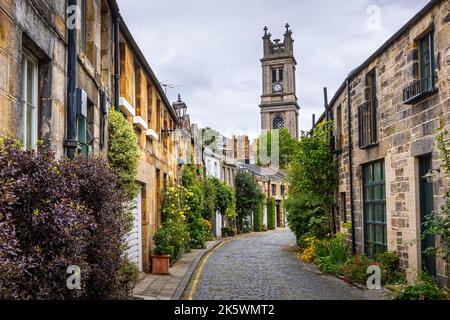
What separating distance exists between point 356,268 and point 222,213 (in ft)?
77.9

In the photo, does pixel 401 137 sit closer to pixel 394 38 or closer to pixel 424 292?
pixel 394 38

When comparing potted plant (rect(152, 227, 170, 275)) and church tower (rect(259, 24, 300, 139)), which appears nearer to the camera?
potted plant (rect(152, 227, 170, 275))

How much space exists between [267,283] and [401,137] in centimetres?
457

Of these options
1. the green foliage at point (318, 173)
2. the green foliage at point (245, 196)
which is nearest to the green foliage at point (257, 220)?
the green foliage at point (245, 196)

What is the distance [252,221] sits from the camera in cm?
4638

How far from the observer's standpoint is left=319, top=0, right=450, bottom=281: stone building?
9.66m

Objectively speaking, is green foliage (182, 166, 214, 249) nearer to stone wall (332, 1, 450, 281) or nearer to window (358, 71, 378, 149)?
window (358, 71, 378, 149)

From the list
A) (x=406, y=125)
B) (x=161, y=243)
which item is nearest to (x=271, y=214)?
(x=161, y=243)

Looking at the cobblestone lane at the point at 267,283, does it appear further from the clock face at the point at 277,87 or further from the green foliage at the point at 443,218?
the clock face at the point at 277,87

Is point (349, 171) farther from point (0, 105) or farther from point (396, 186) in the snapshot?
point (0, 105)

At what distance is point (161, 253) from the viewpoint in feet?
49.3

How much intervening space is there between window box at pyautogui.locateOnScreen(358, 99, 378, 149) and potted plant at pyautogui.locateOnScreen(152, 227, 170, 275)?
6.06m

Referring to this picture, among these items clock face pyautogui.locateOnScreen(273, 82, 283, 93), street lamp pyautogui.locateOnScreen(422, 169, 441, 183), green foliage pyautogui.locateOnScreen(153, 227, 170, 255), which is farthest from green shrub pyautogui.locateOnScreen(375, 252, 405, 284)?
clock face pyautogui.locateOnScreen(273, 82, 283, 93)
